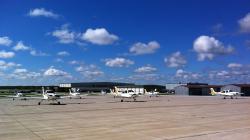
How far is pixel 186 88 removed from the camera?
429ft

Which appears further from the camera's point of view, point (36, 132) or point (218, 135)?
point (36, 132)

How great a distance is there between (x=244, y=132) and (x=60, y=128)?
11.2 meters

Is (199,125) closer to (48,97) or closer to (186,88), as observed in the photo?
(48,97)

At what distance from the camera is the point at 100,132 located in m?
19.9

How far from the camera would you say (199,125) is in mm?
23047

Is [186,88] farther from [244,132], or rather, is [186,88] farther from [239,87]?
[244,132]

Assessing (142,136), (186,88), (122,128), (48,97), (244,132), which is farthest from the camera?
(186,88)

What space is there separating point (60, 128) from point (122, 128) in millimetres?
3967

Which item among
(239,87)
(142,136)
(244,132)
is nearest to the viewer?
(142,136)

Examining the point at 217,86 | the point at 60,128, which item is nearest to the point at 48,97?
the point at 60,128

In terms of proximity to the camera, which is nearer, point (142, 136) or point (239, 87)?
point (142, 136)

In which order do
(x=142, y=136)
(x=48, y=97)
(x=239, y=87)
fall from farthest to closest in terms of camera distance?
(x=239, y=87), (x=48, y=97), (x=142, y=136)

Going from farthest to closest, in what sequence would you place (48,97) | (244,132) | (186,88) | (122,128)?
(186,88)
(48,97)
(122,128)
(244,132)

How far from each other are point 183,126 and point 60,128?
26.3ft
